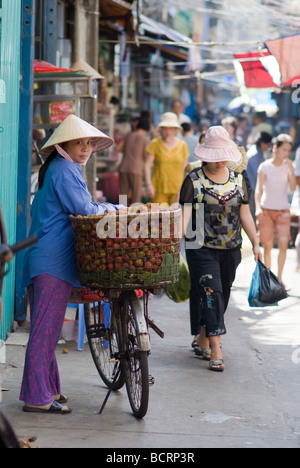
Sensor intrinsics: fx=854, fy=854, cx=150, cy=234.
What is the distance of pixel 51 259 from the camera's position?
5.54m

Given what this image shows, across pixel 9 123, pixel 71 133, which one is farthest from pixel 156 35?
pixel 71 133

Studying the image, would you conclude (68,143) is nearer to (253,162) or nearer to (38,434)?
(38,434)

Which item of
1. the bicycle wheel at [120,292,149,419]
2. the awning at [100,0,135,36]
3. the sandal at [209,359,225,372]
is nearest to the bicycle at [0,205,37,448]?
the bicycle wheel at [120,292,149,419]

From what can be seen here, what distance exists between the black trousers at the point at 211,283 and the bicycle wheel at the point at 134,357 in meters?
1.53

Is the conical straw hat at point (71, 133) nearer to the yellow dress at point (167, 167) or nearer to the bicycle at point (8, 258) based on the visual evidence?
the bicycle at point (8, 258)

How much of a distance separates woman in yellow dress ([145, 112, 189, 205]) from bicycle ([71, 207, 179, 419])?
6.74 metres

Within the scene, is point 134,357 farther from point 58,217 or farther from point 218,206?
point 218,206

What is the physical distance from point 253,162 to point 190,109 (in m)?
14.8

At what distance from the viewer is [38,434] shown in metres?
5.13

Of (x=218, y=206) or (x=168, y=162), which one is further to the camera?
(x=168, y=162)

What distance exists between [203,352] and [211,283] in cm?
75
